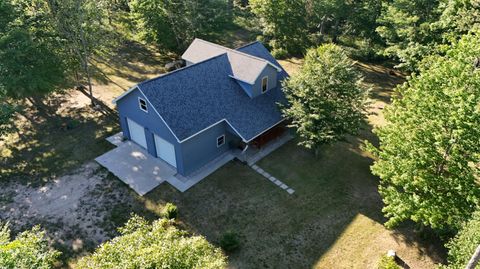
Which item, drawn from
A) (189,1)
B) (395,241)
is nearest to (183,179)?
(395,241)

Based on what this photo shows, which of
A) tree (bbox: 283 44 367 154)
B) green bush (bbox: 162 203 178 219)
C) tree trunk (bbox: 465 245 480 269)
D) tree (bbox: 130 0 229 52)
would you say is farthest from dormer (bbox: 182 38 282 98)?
tree trunk (bbox: 465 245 480 269)

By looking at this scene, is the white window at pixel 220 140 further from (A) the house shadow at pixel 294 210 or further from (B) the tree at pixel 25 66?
(B) the tree at pixel 25 66

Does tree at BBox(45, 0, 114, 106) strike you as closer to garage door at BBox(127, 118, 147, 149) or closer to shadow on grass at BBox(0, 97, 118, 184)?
shadow on grass at BBox(0, 97, 118, 184)

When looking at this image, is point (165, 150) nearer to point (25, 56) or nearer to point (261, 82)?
point (261, 82)

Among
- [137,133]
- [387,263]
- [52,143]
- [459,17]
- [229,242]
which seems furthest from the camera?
[459,17]

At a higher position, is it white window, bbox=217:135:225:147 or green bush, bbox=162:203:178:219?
white window, bbox=217:135:225:147

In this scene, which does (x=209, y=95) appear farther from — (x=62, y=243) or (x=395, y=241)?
(x=395, y=241)

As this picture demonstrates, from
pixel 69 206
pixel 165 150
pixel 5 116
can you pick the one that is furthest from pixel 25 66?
pixel 165 150
